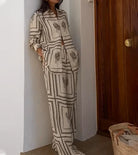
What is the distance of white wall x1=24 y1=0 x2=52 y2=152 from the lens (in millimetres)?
2104

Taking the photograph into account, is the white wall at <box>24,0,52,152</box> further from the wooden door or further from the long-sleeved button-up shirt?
the wooden door

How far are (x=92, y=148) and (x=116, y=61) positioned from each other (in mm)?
908

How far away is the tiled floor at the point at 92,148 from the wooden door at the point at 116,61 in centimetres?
19

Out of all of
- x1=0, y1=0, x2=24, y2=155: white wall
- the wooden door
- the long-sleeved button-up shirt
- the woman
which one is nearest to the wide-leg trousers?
the woman

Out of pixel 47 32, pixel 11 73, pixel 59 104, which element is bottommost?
pixel 59 104

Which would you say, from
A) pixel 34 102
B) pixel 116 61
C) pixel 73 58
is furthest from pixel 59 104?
pixel 116 61

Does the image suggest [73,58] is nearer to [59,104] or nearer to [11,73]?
[59,104]

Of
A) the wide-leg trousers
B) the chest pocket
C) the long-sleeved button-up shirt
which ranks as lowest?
the wide-leg trousers

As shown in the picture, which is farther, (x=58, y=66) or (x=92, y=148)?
(x=92, y=148)

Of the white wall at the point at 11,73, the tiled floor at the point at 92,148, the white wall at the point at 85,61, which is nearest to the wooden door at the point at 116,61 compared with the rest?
the white wall at the point at 85,61

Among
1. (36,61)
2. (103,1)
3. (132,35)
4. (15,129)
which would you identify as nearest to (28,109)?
(15,129)

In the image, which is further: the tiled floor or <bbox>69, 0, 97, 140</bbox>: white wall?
<bbox>69, 0, 97, 140</bbox>: white wall

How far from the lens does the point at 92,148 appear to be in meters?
2.17

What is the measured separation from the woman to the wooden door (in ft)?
1.32
